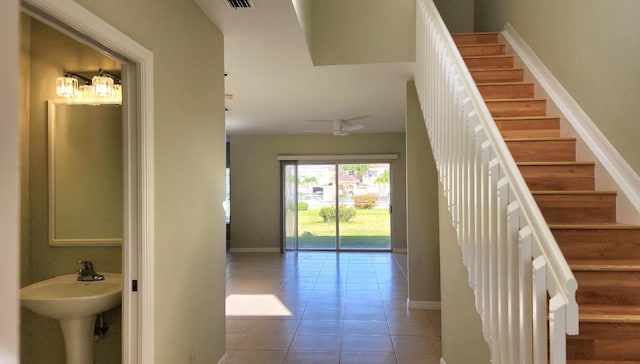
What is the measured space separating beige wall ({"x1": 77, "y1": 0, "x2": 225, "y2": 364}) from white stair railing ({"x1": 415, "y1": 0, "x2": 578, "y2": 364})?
5.41 feet

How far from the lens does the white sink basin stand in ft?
6.88

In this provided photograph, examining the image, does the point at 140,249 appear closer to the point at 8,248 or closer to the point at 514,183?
the point at 8,248

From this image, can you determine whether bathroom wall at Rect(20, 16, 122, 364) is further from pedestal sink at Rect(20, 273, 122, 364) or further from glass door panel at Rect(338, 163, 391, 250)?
glass door panel at Rect(338, 163, 391, 250)

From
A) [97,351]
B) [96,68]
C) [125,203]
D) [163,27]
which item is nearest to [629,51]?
[163,27]

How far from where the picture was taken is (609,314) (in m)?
1.80

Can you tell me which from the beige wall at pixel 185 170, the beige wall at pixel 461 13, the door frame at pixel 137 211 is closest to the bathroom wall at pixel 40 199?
the beige wall at pixel 185 170

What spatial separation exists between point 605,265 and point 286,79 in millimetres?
3434

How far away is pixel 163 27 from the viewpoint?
2.16m

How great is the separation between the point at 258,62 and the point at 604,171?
2992 millimetres

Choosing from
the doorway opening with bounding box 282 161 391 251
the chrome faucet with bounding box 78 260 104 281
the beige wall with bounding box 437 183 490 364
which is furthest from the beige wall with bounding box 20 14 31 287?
the doorway opening with bounding box 282 161 391 251

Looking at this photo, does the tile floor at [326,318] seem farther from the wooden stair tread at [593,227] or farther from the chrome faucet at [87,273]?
the wooden stair tread at [593,227]

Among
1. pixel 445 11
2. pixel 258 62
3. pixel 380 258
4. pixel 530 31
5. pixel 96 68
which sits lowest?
pixel 380 258

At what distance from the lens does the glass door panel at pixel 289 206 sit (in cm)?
891

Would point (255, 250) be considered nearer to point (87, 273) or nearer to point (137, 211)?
point (87, 273)
